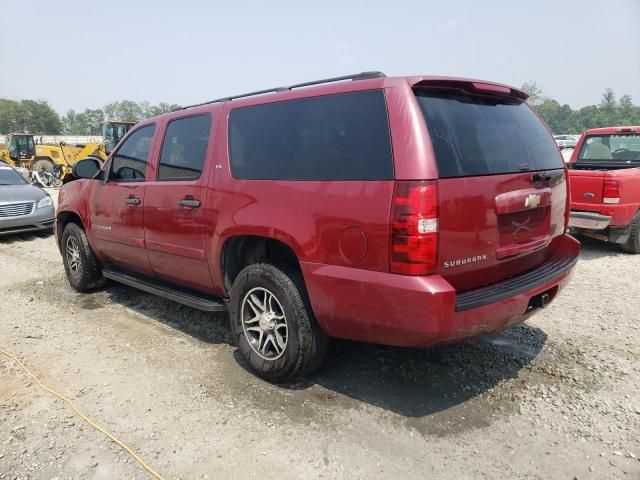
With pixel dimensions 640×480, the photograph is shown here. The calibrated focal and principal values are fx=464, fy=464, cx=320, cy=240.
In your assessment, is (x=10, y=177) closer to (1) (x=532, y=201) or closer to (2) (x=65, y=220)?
(2) (x=65, y=220)

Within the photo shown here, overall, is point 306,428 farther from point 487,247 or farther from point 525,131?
point 525,131

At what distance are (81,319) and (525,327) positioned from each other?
4211 millimetres

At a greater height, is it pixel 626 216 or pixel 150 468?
pixel 626 216

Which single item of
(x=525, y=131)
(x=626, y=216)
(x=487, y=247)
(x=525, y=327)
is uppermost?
(x=525, y=131)

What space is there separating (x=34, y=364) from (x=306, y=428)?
2325 millimetres

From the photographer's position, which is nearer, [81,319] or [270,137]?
[270,137]

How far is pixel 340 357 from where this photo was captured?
11.9 feet

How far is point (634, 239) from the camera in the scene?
683 centimetres

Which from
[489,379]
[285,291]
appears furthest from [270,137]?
[489,379]

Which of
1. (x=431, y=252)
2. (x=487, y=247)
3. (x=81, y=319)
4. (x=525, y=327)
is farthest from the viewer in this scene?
(x=81, y=319)

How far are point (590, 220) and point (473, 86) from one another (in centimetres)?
479

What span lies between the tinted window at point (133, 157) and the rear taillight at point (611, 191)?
5925mm

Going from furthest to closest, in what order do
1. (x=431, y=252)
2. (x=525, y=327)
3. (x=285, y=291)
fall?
(x=525, y=327), (x=285, y=291), (x=431, y=252)

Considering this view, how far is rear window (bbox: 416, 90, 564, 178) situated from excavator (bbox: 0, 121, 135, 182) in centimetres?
2188
